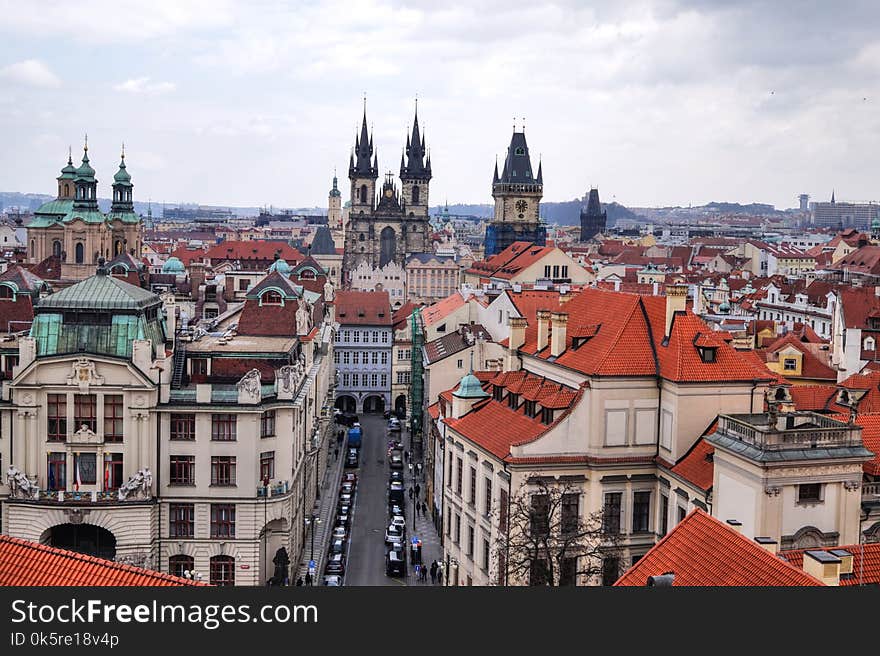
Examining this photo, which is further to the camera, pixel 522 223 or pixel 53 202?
pixel 522 223

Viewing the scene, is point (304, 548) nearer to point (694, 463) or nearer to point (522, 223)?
point (694, 463)

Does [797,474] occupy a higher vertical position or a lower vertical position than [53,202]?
lower

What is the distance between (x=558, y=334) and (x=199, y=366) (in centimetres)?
1720

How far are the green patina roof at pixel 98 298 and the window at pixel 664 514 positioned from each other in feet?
82.4

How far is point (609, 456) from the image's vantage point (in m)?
47.8

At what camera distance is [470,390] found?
183ft

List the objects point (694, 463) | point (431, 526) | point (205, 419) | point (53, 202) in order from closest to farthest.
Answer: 1. point (694, 463)
2. point (205, 419)
3. point (431, 526)
4. point (53, 202)

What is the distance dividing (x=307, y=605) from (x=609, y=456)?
3241cm

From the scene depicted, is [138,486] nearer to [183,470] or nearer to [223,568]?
[183,470]

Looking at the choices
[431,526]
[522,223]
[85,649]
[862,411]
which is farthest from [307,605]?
[522,223]

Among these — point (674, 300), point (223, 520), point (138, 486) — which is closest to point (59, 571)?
point (138, 486)

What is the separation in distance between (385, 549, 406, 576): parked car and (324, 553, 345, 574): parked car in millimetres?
2447

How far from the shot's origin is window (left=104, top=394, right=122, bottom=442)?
52000 mm

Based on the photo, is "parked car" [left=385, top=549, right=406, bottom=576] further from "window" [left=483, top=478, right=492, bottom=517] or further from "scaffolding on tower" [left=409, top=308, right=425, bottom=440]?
"scaffolding on tower" [left=409, top=308, right=425, bottom=440]
